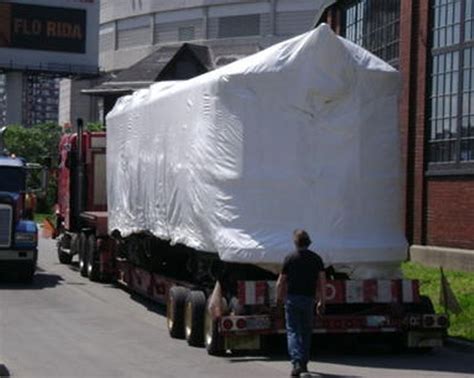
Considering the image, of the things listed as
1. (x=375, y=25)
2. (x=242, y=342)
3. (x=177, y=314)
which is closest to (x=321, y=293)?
(x=242, y=342)

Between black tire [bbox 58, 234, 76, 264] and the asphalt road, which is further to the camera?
black tire [bbox 58, 234, 76, 264]

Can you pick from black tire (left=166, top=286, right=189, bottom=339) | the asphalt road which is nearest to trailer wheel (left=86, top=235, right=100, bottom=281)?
the asphalt road

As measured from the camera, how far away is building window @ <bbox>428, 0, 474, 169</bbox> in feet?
75.7

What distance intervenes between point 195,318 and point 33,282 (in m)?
10.0

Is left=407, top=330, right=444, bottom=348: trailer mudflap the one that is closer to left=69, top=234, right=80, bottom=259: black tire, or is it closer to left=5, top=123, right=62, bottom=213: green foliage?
left=69, top=234, right=80, bottom=259: black tire

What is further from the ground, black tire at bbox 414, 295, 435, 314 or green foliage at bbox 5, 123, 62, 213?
green foliage at bbox 5, 123, 62, 213

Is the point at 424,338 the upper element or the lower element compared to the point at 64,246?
lower

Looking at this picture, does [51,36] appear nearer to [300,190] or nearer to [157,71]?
[157,71]

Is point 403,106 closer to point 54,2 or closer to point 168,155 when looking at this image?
point 168,155

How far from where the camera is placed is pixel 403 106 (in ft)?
85.1

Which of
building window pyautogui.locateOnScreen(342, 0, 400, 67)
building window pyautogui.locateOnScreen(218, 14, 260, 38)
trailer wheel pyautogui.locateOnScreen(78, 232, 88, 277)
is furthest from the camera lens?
building window pyautogui.locateOnScreen(218, 14, 260, 38)

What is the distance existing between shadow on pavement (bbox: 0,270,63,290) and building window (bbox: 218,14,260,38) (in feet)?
220

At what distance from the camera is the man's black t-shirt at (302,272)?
11.3 m

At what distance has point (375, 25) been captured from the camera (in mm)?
29250
